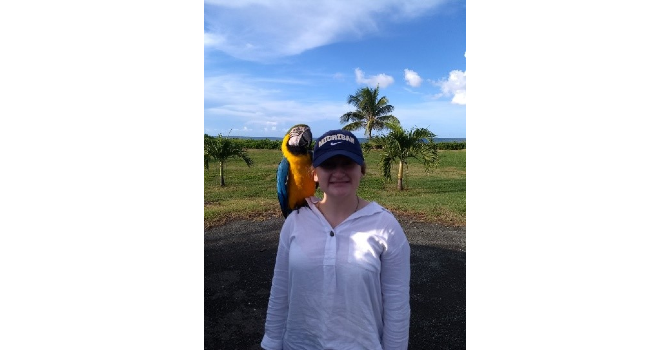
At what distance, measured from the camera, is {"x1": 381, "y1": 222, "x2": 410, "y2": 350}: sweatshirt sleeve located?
161cm

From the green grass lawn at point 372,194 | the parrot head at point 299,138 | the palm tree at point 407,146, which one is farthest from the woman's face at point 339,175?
the palm tree at point 407,146

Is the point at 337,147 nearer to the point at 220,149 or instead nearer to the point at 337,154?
the point at 337,154

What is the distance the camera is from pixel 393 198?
41.1 ft

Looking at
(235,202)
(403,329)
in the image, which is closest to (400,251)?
(403,329)

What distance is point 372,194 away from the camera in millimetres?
13180

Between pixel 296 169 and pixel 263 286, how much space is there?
296 centimetres

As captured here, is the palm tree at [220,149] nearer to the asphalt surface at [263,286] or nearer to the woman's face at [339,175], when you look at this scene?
the asphalt surface at [263,286]

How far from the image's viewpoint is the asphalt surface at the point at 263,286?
405cm

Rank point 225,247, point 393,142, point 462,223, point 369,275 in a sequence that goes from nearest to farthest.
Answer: point 369,275 < point 225,247 < point 462,223 < point 393,142

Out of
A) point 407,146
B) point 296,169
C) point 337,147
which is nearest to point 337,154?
point 337,147

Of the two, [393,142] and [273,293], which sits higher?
[393,142]

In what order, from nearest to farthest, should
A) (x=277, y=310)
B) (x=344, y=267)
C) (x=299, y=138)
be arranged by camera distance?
(x=344, y=267) → (x=277, y=310) → (x=299, y=138)
